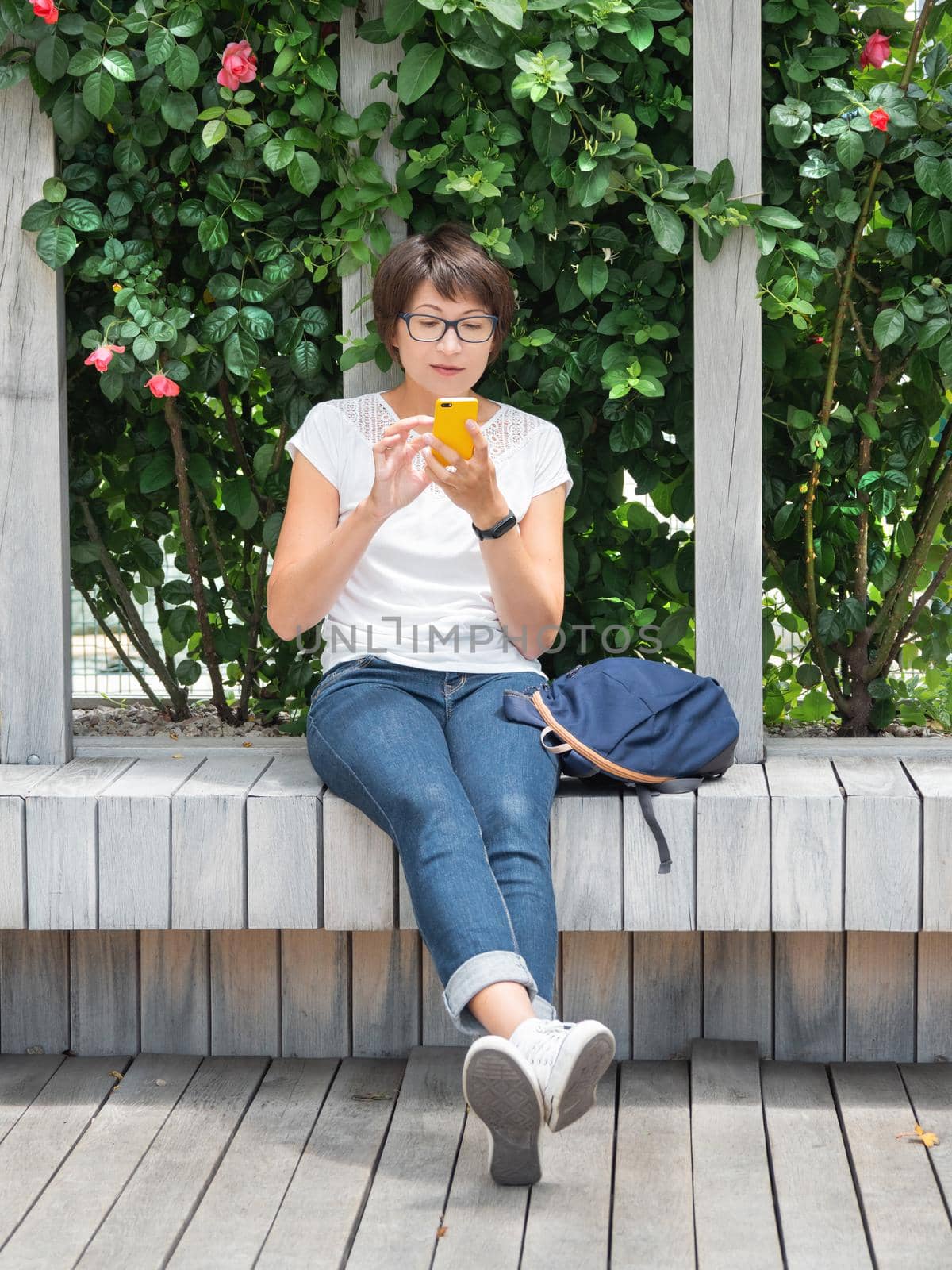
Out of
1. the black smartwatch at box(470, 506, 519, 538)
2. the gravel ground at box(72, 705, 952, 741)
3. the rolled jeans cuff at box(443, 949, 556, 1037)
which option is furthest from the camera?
the gravel ground at box(72, 705, 952, 741)

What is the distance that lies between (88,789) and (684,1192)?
44.6 inches

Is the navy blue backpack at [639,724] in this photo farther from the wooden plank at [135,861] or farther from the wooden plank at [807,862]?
the wooden plank at [135,861]

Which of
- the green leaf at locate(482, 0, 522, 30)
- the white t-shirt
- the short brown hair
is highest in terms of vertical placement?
the green leaf at locate(482, 0, 522, 30)

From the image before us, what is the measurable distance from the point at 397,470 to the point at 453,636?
0.34 m

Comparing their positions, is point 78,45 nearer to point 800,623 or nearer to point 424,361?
point 424,361

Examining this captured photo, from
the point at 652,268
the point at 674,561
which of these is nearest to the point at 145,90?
the point at 652,268

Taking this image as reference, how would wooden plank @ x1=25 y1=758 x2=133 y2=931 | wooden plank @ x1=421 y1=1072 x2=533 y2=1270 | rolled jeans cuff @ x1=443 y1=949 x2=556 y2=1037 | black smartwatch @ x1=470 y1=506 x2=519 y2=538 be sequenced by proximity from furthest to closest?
wooden plank @ x1=25 y1=758 x2=133 y2=931, black smartwatch @ x1=470 y1=506 x2=519 y2=538, rolled jeans cuff @ x1=443 y1=949 x2=556 y2=1037, wooden plank @ x1=421 y1=1072 x2=533 y2=1270

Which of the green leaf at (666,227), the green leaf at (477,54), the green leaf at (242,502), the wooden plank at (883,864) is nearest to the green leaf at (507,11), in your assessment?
the green leaf at (477,54)

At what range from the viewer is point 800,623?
9.26ft

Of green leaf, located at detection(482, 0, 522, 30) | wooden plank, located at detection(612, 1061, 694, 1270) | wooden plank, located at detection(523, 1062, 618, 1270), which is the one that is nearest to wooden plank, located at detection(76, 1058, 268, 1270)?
wooden plank, located at detection(523, 1062, 618, 1270)

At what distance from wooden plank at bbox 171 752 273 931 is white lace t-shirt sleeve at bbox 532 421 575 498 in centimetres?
73

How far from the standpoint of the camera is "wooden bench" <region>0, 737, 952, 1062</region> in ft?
7.29

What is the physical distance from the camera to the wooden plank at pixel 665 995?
7.88 feet

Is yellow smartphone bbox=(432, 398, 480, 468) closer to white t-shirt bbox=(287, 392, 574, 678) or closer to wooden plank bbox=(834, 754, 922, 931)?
white t-shirt bbox=(287, 392, 574, 678)
